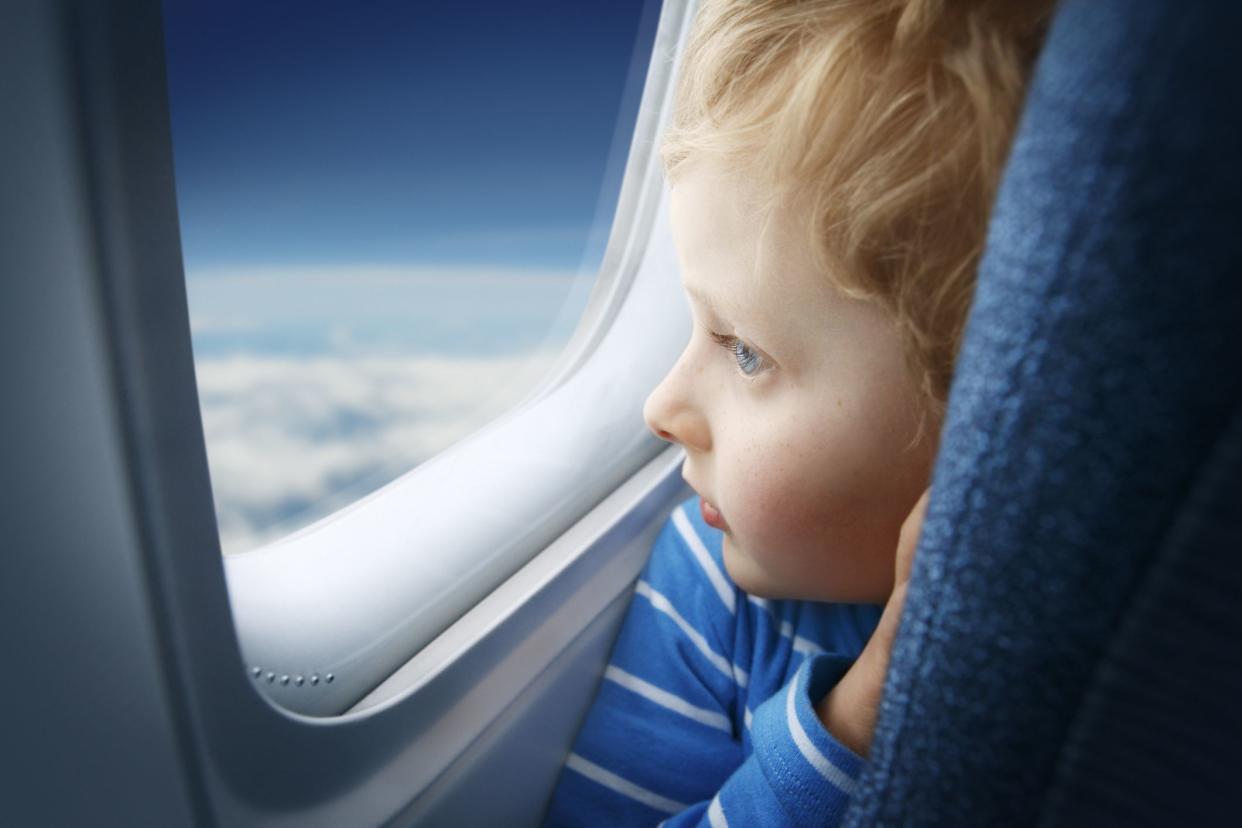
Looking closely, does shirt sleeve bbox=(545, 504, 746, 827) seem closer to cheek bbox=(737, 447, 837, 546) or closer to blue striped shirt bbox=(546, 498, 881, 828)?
blue striped shirt bbox=(546, 498, 881, 828)

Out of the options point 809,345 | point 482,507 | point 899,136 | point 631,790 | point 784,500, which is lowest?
point 631,790

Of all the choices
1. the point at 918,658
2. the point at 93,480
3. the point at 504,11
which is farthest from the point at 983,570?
the point at 504,11

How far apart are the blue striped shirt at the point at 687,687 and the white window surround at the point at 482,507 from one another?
0.50ft

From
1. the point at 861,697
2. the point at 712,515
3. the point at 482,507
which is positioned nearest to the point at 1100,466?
the point at 861,697

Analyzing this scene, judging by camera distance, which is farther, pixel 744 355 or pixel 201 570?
pixel 744 355

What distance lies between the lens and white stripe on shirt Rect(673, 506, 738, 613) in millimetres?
930

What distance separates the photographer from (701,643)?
3.03ft

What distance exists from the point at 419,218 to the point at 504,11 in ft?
0.77

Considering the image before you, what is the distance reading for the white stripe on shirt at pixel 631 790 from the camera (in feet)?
2.83

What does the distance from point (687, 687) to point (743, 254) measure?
471 mm

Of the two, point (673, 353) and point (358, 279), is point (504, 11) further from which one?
point (673, 353)

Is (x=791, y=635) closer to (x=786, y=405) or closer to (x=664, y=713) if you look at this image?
(x=664, y=713)

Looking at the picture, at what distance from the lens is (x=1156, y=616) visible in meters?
0.29

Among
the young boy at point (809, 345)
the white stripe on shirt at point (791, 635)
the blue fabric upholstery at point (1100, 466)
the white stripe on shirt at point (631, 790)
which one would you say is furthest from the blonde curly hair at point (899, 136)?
the white stripe on shirt at point (631, 790)
